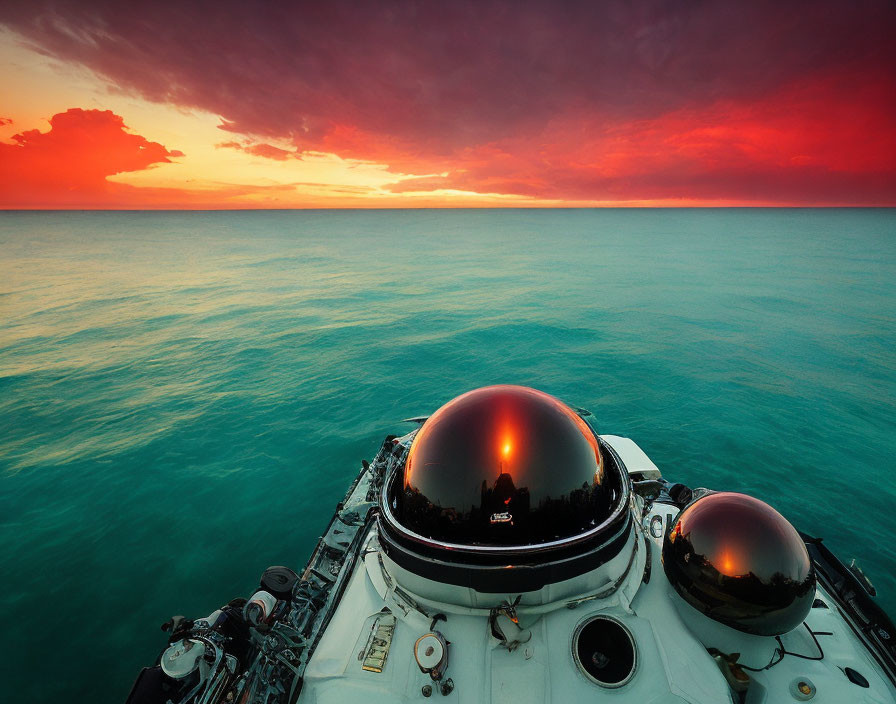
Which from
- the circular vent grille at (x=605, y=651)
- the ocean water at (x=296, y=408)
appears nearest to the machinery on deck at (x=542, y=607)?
the circular vent grille at (x=605, y=651)

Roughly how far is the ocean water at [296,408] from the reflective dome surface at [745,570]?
41.9ft

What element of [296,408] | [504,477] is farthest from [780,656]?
[296,408]

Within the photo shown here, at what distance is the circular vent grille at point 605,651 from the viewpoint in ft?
13.0

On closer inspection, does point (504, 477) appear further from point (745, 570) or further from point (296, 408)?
point (296, 408)

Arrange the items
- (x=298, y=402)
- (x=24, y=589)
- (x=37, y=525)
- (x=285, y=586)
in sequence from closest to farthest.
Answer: (x=285, y=586) → (x=24, y=589) → (x=37, y=525) → (x=298, y=402)

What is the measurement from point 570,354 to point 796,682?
2733 cm

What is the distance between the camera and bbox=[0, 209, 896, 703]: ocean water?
12.9m

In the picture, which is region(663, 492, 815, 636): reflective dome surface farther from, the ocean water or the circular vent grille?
the ocean water

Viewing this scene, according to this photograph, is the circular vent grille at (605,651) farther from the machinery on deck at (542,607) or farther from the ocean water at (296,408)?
the ocean water at (296,408)

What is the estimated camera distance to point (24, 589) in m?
12.5

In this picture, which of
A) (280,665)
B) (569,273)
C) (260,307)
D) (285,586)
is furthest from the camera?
(569,273)

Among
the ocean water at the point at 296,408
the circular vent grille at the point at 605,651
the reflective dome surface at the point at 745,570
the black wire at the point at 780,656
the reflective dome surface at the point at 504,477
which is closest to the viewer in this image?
the circular vent grille at the point at 605,651

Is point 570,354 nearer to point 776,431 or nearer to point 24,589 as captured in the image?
point 776,431

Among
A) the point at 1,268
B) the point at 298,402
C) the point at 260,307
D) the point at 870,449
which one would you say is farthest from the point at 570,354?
the point at 1,268
